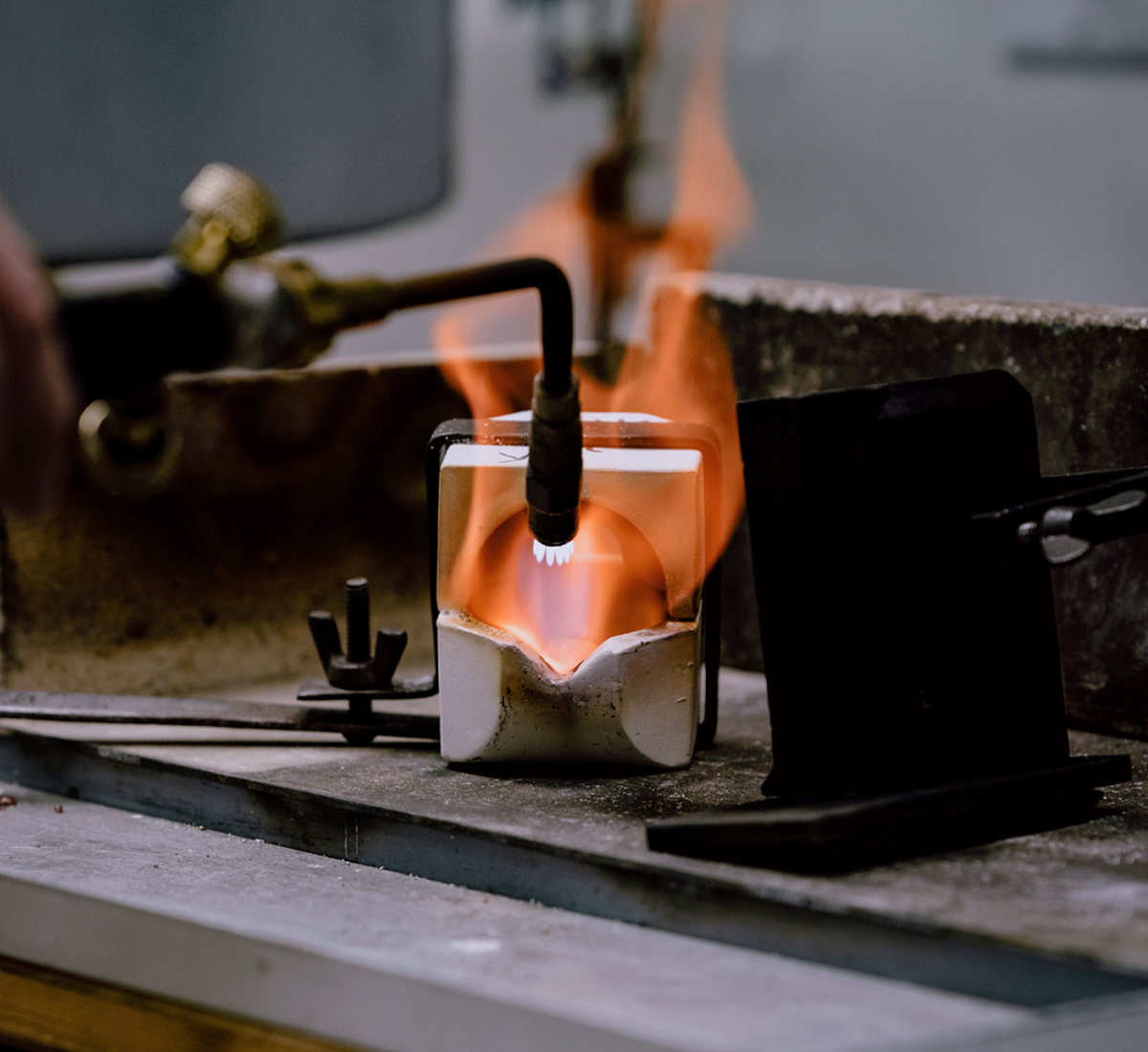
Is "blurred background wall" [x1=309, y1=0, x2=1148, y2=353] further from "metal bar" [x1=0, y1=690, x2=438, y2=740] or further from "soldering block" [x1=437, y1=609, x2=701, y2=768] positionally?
"soldering block" [x1=437, y1=609, x2=701, y2=768]

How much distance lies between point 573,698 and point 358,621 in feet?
1.24

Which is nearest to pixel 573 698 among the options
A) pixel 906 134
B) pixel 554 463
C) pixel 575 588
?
pixel 575 588

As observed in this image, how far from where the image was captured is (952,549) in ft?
5.64

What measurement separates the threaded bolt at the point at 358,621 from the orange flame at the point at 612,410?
0.59 ft

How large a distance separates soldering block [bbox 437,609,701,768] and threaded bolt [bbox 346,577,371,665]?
180 mm

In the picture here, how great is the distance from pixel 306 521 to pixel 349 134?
72cm

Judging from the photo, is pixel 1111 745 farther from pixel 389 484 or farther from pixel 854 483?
pixel 389 484

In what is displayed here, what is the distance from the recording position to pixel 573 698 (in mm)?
1922

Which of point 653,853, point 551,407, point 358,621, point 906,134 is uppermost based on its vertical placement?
point 906,134

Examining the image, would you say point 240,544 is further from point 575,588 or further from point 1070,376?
point 1070,376

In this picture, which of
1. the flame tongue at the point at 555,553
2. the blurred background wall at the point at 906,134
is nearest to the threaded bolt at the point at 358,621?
the flame tongue at the point at 555,553

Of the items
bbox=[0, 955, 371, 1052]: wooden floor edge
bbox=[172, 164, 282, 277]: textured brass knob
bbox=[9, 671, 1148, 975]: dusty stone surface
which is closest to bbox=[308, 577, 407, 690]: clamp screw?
bbox=[9, 671, 1148, 975]: dusty stone surface

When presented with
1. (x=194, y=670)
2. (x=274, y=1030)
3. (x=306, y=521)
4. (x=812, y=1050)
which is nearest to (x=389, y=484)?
(x=306, y=521)

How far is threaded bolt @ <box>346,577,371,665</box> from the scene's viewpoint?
6.79 ft
